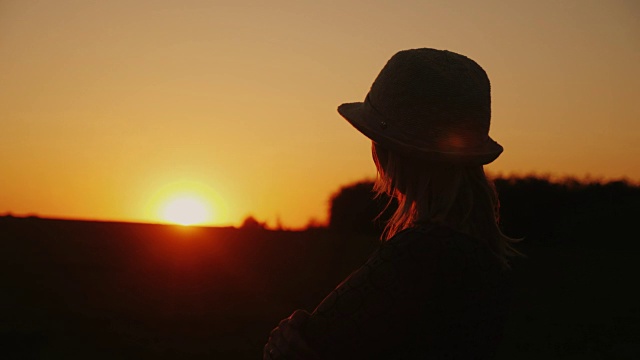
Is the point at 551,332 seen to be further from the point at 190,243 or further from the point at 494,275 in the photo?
the point at 494,275

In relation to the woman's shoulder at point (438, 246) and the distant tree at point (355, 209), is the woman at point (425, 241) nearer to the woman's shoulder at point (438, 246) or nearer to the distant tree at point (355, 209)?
the woman's shoulder at point (438, 246)

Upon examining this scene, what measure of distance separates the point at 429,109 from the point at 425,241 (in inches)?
13.9

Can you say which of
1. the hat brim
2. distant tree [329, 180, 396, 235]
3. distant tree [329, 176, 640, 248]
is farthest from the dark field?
the hat brim

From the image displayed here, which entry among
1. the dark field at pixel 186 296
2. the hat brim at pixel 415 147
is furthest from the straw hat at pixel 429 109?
the dark field at pixel 186 296

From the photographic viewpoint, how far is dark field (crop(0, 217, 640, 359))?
8.00 metres

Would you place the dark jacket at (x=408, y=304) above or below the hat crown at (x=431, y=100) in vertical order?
below

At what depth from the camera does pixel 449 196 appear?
175 centimetres

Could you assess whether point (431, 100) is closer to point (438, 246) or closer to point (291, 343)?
point (438, 246)

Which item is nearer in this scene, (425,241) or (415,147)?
(425,241)

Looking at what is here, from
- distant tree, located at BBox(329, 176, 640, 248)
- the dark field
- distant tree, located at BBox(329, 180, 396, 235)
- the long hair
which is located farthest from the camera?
distant tree, located at BBox(329, 180, 396, 235)

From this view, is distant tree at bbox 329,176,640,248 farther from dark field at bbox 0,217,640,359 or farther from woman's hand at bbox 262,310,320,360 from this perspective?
woman's hand at bbox 262,310,320,360

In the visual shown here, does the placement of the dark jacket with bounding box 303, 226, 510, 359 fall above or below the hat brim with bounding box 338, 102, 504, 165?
below

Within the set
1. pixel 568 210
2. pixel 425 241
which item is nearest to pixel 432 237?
pixel 425 241

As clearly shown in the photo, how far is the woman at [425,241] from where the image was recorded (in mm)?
1553
